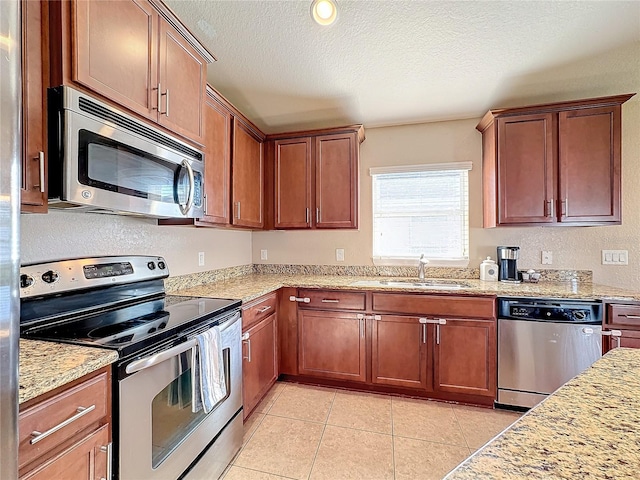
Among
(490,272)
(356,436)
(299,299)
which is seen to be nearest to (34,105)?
(299,299)

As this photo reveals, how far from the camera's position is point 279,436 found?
1.98m

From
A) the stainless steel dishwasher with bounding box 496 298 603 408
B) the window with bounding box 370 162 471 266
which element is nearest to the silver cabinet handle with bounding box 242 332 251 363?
the window with bounding box 370 162 471 266

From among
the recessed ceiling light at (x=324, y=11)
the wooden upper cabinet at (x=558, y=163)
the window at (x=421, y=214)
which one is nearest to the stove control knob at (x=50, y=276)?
the recessed ceiling light at (x=324, y=11)

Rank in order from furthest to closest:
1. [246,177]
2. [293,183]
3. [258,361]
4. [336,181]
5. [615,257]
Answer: [293,183] → [336,181] → [246,177] → [615,257] → [258,361]

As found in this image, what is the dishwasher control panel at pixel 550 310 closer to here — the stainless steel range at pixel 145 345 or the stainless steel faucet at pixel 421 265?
the stainless steel faucet at pixel 421 265

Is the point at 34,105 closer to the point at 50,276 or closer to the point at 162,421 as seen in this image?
the point at 50,276

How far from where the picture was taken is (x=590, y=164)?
2354mm

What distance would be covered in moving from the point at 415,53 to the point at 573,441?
2093 mm

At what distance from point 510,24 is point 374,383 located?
8.50 feet

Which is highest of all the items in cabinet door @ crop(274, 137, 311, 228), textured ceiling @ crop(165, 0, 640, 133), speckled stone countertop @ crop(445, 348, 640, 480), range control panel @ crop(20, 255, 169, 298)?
textured ceiling @ crop(165, 0, 640, 133)

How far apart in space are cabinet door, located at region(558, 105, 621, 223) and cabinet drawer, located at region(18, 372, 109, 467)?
10.1 ft

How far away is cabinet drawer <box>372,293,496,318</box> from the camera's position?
90.4 inches

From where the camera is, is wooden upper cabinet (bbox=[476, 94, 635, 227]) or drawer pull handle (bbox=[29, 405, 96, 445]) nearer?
drawer pull handle (bbox=[29, 405, 96, 445])

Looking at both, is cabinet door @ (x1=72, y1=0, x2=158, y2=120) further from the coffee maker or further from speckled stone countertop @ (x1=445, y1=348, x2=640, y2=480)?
the coffee maker
